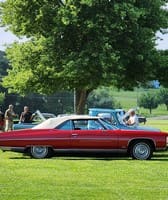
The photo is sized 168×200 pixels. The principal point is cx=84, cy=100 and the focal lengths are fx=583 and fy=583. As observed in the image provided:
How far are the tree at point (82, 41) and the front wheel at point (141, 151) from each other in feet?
29.9

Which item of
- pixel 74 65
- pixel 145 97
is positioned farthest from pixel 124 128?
pixel 145 97

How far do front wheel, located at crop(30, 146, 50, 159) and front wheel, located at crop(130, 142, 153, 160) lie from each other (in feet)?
8.25

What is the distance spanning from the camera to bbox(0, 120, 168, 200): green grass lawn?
31.9ft

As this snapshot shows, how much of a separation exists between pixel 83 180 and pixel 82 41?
1591 cm

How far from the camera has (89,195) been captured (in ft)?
31.8

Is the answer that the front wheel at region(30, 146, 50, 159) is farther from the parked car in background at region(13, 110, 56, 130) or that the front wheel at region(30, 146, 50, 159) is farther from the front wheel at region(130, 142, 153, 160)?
the parked car in background at region(13, 110, 56, 130)

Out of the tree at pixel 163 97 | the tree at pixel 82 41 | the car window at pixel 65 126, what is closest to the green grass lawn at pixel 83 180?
the car window at pixel 65 126

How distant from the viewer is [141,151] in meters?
17.1

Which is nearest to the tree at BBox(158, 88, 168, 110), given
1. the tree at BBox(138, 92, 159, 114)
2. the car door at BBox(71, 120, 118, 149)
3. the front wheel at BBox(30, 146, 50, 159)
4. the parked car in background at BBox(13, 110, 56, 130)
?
the tree at BBox(138, 92, 159, 114)

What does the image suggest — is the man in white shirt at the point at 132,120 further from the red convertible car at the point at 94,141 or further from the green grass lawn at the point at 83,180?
the green grass lawn at the point at 83,180

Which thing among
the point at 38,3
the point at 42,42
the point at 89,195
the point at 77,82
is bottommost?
the point at 89,195

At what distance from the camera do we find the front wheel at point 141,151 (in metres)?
17.1

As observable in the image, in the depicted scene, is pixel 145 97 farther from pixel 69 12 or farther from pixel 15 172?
pixel 15 172

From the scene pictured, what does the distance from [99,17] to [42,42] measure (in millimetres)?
3068
